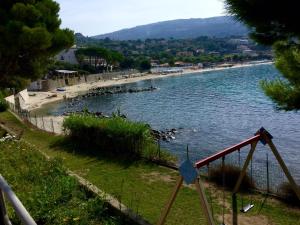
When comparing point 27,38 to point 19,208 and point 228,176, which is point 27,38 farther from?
point 19,208

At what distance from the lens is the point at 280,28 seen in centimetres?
680

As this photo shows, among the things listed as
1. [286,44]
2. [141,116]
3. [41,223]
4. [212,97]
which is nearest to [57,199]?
[41,223]

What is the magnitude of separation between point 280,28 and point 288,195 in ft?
17.9

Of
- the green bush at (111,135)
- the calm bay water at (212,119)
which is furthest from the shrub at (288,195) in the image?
the calm bay water at (212,119)

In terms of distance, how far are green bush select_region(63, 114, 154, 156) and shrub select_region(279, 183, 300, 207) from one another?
18.5 ft

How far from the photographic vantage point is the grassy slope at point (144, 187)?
30.6ft

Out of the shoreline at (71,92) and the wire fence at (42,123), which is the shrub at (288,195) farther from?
the shoreline at (71,92)

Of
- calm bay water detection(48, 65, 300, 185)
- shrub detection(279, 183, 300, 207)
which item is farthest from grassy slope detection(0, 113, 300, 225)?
calm bay water detection(48, 65, 300, 185)

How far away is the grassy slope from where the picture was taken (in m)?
9.33

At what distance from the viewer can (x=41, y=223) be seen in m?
7.01

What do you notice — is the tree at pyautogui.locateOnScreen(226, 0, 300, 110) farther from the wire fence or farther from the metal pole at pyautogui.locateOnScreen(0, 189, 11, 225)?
the wire fence

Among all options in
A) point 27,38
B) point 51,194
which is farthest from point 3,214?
point 27,38

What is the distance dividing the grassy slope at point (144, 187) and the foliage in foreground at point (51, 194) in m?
0.94

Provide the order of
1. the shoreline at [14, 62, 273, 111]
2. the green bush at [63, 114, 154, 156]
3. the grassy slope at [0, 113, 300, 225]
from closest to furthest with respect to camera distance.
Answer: the grassy slope at [0, 113, 300, 225] → the green bush at [63, 114, 154, 156] → the shoreline at [14, 62, 273, 111]
